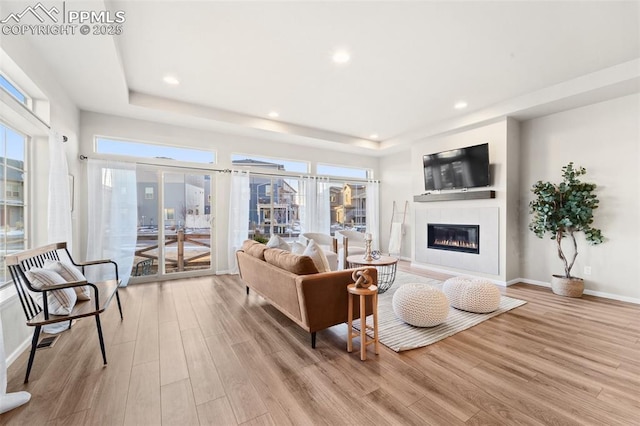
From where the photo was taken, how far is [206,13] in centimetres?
230

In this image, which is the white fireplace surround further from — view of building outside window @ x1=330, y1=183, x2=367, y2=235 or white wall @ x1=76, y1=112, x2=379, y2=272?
white wall @ x1=76, y1=112, x2=379, y2=272

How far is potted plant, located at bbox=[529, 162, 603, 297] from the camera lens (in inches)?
144

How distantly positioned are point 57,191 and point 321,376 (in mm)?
3310

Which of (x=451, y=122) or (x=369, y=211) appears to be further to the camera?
(x=369, y=211)

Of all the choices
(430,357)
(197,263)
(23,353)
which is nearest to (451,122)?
(430,357)

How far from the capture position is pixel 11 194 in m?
2.56

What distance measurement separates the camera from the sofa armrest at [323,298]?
2262 mm

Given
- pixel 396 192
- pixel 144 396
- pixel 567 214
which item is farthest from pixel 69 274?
pixel 396 192

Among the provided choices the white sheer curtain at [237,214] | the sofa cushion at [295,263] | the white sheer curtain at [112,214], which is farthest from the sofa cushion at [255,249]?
the white sheer curtain at [112,214]

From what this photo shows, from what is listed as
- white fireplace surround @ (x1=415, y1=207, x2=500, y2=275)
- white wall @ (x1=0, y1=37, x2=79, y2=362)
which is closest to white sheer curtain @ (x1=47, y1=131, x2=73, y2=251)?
white wall @ (x1=0, y1=37, x2=79, y2=362)

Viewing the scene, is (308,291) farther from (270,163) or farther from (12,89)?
(270,163)

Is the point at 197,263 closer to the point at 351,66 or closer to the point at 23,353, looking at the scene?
the point at 23,353

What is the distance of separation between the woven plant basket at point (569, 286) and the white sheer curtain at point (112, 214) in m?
6.41

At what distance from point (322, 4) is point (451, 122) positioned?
3.59m
